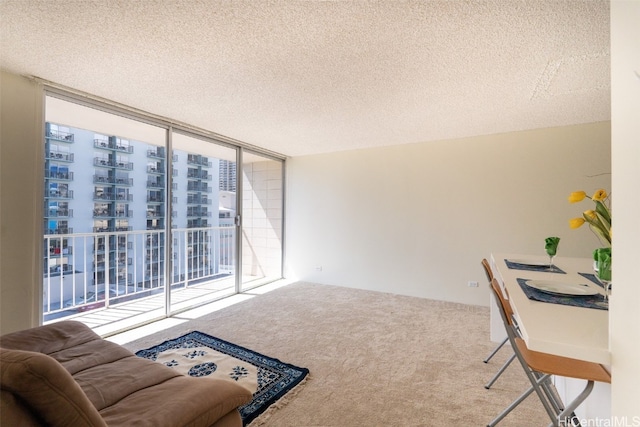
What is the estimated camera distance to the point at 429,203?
4.04 metres

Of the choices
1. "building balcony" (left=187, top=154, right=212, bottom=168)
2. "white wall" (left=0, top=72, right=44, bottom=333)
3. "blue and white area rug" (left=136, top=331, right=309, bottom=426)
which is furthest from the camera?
"building balcony" (left=187, top=154, right=212, bottom=168)

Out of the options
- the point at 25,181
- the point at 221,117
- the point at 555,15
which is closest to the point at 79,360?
the point at 25,181

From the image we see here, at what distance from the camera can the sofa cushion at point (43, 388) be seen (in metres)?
0.70

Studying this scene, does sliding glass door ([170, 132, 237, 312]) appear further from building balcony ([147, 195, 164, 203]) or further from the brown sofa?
the brown sofa

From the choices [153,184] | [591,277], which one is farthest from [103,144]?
[591,277]

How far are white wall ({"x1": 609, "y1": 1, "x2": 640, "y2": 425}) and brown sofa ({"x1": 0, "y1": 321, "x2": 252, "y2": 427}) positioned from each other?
1310 mm

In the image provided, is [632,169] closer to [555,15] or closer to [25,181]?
[555,15]

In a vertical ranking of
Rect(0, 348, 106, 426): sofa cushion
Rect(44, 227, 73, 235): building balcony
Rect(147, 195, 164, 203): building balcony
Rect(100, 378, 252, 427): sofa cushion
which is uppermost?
Rect(147, 195, 164, 203): building balcony

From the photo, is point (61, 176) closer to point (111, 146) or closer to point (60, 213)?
point (60, 213)

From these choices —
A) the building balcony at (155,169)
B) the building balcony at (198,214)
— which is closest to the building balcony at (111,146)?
the building balcony at (155,169)

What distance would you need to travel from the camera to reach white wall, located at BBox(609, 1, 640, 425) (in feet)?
2.37

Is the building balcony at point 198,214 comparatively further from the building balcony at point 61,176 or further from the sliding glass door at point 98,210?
the building balcony at point 61,176

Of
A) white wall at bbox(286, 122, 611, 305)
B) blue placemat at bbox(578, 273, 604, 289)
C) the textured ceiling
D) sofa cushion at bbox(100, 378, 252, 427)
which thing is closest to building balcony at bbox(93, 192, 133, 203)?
the textured ceiling

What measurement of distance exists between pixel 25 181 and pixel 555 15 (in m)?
3.76
